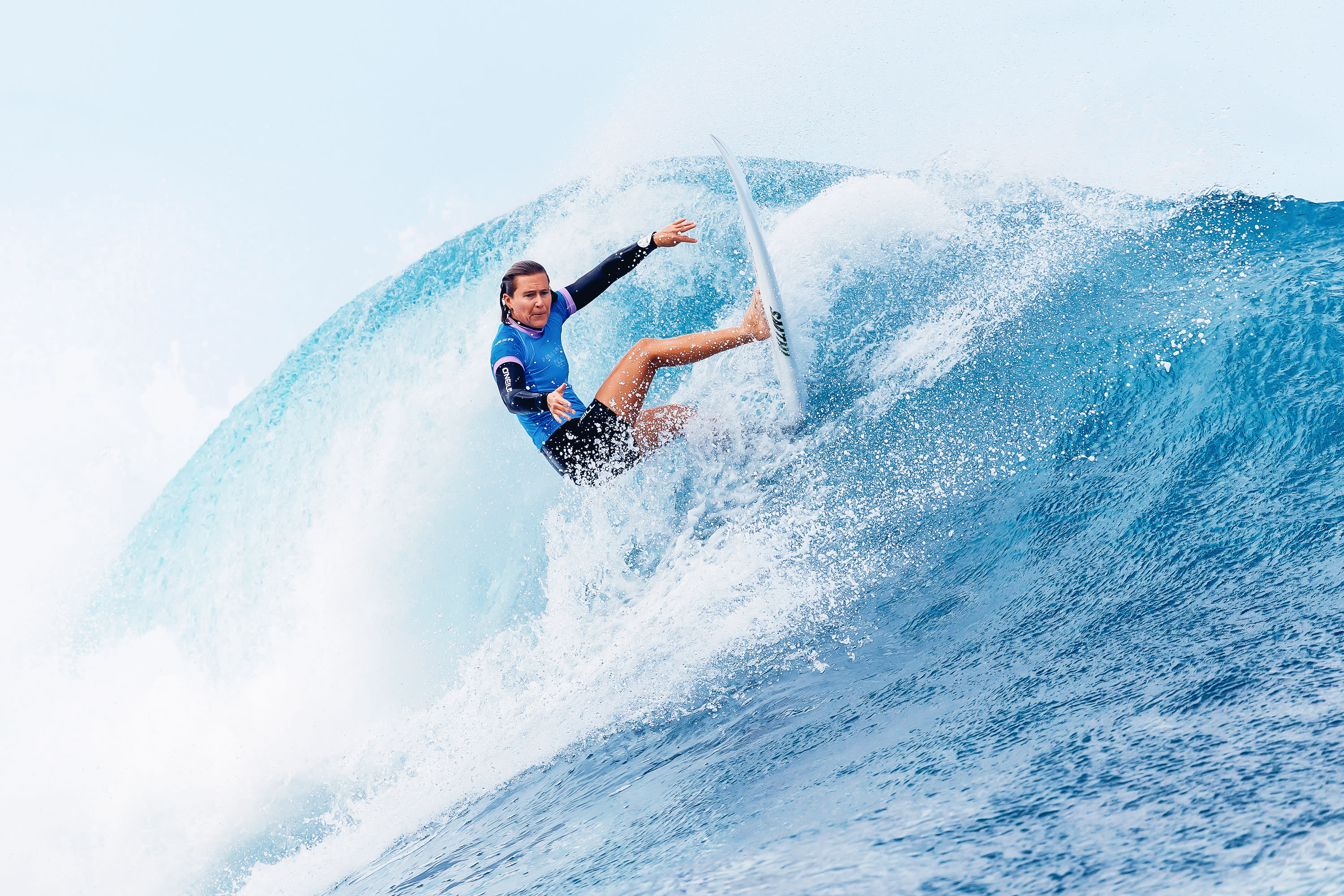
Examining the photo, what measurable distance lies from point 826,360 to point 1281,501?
8.19 ft

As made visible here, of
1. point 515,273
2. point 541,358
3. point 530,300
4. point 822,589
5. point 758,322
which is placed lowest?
point 822,589

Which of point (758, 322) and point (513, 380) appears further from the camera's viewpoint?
point (758, 322)

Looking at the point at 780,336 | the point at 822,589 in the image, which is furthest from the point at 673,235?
the point at 822,589

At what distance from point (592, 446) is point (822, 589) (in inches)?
49.7

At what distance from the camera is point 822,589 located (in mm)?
3193

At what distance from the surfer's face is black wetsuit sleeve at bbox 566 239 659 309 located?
0.29m

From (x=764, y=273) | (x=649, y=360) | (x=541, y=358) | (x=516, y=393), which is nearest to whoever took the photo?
(x=516, y=393)

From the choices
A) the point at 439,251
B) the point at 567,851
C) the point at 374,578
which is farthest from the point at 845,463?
the point at 439,251

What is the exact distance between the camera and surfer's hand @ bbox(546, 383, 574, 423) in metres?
3.08

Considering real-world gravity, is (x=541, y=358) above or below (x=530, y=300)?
below

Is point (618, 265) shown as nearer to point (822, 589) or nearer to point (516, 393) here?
point (516, 393)

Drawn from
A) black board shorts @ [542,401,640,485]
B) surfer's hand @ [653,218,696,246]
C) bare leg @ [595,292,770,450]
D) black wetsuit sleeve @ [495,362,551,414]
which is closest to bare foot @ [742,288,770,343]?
bare leg @ [595,292,770,450]

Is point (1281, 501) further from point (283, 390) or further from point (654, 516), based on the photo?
point (283, 390)

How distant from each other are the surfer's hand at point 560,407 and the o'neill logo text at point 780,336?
1.33 meters
